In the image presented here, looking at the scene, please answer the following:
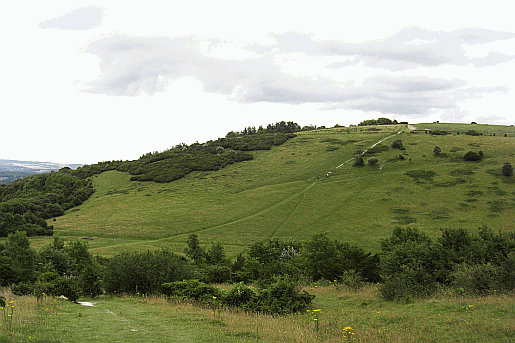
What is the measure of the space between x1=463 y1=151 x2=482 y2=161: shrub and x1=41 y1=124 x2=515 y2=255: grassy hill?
→ 1521mm

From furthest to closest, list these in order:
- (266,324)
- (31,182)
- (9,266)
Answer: (31,182) < (9,266) < (266,324)

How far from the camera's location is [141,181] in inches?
3905

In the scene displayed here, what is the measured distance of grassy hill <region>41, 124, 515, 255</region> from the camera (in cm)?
5659

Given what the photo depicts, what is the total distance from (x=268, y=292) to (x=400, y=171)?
7122cm

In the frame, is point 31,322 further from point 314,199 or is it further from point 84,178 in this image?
point 84,178

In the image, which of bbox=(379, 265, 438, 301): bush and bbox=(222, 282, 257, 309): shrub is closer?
bbox=(222, 282, 257, 309): shrub

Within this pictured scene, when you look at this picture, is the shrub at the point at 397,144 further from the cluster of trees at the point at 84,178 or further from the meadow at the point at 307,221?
the cluster of trees at the point at 84,178

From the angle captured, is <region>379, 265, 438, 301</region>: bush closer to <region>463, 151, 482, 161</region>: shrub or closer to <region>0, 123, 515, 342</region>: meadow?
<region>0, 123, 515, 342</region>: meadow

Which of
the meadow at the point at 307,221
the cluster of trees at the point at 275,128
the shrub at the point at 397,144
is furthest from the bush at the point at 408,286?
the cluster of trees at the point at 275,128

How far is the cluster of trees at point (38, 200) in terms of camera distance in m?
67.4

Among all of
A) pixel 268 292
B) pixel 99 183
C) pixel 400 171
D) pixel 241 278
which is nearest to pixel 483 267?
pixel 268 292

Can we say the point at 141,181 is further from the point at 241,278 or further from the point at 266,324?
the point at 266,324

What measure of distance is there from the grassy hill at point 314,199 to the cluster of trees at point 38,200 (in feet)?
13.9

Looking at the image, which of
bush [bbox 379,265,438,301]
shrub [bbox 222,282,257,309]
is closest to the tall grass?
shrub [bbox 222,282,257,309]
